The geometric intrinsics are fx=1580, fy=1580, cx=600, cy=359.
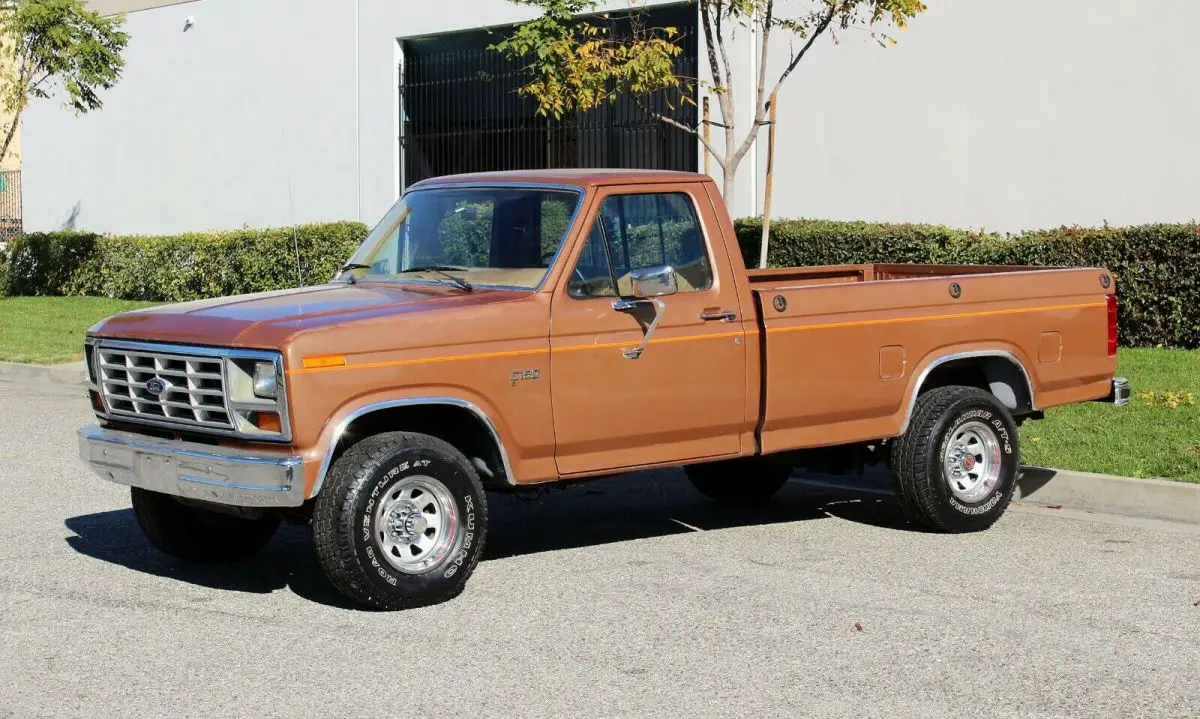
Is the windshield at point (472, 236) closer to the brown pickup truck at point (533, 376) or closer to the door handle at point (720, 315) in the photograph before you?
the brown pickup truck at point (533, 376)

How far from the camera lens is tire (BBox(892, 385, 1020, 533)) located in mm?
8781

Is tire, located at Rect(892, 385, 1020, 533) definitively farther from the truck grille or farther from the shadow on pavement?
the truck grille

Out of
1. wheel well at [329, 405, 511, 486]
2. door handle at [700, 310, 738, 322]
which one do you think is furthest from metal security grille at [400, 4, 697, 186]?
wheel well at [329, 405, 511, 486]

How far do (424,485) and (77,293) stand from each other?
2295 cm

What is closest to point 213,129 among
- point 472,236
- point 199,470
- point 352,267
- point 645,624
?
point 352,267

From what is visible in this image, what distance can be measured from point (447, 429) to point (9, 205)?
34481 mm

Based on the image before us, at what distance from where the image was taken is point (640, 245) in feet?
26.4

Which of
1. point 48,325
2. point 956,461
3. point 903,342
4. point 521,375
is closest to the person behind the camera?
point 521,375

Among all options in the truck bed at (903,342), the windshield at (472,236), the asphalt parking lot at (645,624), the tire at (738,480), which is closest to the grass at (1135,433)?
the asphalt parking lot at (645,624)

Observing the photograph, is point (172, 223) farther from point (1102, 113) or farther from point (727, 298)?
point (727, 298)

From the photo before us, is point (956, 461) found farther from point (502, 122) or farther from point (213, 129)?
point (213, 129)

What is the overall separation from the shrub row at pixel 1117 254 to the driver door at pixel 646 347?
8.33 m

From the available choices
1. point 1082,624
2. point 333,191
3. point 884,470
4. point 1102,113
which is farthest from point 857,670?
point 333,191

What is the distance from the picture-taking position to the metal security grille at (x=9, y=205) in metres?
37.8
